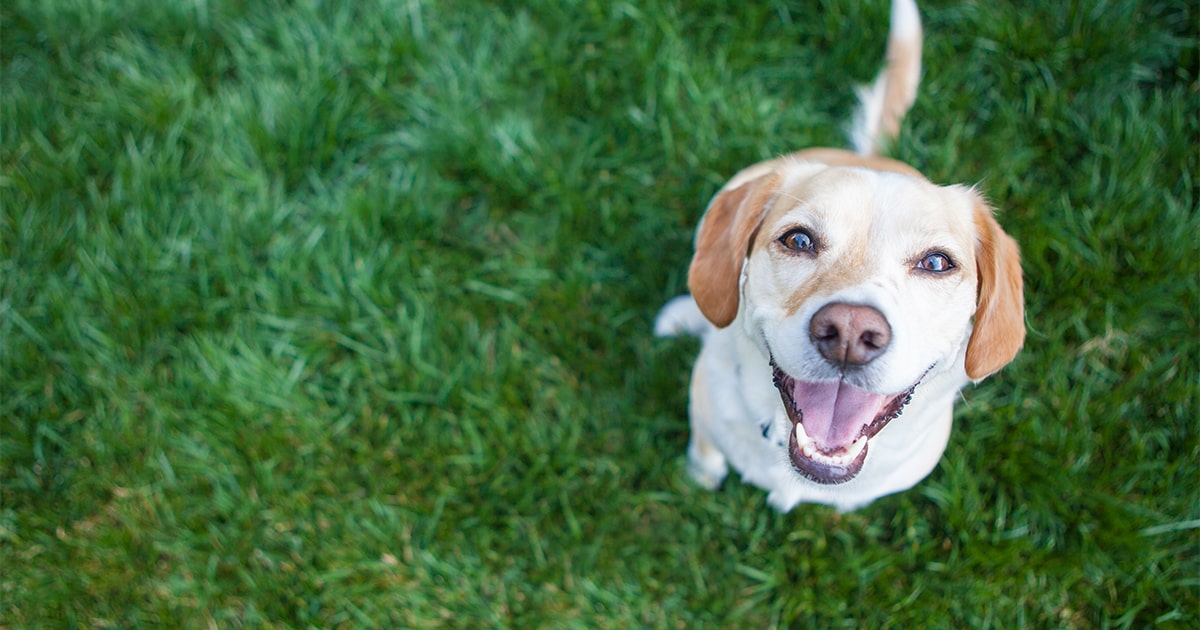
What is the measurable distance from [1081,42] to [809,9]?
3.63 ft

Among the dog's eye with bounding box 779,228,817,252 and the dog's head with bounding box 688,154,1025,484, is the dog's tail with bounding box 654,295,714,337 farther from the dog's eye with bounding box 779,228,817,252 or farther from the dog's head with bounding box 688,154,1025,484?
the dog's eye with bounding box 779,228,817,252

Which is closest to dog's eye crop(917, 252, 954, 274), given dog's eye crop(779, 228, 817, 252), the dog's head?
the dog's head

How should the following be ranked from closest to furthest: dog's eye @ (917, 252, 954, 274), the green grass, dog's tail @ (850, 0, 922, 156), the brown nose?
the brown nose < dog's eye @ (917, 252, 954, 274) < the green grass < dog's tail @ (850, 0, 922, 156)

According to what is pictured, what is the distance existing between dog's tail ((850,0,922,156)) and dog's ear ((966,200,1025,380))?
1.21 meters

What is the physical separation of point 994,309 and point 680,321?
4.22 ft

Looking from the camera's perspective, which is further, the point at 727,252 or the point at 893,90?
the point at 893,90

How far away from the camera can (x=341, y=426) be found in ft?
9.85

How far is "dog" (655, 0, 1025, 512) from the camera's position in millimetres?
1791

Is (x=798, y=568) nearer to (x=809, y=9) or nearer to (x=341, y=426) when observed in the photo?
(x=341, y=426)

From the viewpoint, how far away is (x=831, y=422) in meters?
2.06

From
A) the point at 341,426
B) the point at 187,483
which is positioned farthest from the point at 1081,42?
the point at 187,483

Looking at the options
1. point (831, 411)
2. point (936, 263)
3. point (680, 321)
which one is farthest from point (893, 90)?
point (831, 411)

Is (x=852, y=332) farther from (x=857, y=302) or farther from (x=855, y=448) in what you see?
(x=855, y=448)

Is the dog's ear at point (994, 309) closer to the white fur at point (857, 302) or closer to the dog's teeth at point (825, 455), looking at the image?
the white fur at point (857, 302)
